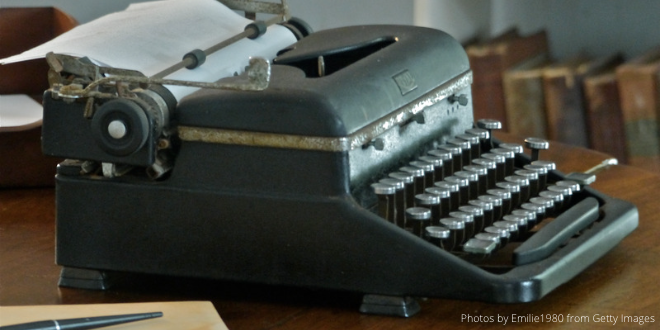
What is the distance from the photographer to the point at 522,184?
133 centimetres

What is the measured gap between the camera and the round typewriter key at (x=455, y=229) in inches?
45.4

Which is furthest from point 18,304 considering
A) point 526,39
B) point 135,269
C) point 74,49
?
point 526,39

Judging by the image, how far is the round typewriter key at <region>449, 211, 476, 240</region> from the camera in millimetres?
1178

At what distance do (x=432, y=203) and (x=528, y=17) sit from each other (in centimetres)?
204

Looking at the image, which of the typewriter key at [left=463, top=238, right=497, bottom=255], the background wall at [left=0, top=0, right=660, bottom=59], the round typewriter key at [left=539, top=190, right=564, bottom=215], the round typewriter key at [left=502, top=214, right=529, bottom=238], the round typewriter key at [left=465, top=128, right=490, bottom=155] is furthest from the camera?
the background wall at [left=0, top=0, right=660, bottom=59]

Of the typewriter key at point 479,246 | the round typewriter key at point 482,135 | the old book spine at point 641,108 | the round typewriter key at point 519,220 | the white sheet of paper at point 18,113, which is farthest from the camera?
the old book spine at point 641,108

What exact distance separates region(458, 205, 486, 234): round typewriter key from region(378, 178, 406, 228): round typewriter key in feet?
0.22

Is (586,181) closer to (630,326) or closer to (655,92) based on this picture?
(630,326)

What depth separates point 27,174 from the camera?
1646 mm

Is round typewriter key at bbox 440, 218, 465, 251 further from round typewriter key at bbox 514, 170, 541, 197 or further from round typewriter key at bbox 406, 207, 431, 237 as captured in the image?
round typewriter key at bbox 514, 170, 541, 197

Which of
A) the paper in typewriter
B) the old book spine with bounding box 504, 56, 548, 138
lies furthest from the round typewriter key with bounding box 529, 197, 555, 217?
the old book spine with bounding box 504, 56, 548, 138

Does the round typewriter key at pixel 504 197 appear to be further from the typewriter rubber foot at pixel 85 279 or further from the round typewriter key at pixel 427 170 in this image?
the typewriter rubber foot at pixel 85 279

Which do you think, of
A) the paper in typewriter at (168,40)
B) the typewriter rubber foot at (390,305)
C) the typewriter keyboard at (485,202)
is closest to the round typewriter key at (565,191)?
the typewriter keyboard at (485,202)

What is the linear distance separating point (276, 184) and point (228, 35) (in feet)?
1.38
